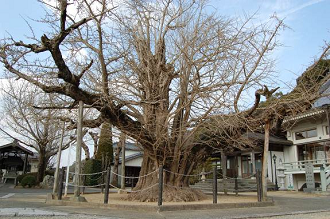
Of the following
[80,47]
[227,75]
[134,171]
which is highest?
[80,47]

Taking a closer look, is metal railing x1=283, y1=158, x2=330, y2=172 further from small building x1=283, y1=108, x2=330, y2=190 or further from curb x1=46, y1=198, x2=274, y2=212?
curb x1=46, y1=198, x2=274, y2=212

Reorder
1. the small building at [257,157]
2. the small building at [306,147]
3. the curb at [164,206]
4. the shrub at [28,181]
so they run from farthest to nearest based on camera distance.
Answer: the small building at [257,157] → the shrub at [28,181] → the small building at [306,147] → the curb at [164,206]

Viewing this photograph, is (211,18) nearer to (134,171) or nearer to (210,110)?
(210,110)

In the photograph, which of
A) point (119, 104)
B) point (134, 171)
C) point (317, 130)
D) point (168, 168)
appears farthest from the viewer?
point (134, 171)

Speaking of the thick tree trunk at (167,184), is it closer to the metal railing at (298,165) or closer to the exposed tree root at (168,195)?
the exposed tree root at (168,195)

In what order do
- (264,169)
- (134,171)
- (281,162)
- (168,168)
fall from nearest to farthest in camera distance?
(264,169), (168,168), (281,162), (134,171)

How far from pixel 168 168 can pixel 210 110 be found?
3148 millimetres

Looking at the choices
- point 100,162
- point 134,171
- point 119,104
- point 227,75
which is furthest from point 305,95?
point 134,171

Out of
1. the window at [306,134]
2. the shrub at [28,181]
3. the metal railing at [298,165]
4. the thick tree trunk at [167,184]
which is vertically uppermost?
the window at [306,134]

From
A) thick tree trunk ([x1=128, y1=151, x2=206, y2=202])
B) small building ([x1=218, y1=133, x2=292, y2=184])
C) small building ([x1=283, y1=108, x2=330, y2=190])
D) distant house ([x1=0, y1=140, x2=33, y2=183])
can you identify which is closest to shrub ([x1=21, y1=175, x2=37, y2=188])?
distant house ([x1=0, y1=140, x2=33, y2=183])

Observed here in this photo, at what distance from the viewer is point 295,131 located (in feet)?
79.9

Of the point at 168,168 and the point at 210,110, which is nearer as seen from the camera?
the point at 210,110

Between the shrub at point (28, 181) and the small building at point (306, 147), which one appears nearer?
the small building at point (306, 147)

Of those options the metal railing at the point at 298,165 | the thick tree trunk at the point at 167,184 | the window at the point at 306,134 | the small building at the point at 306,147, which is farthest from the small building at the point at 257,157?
the thick tree trunk at the point at 167,184
